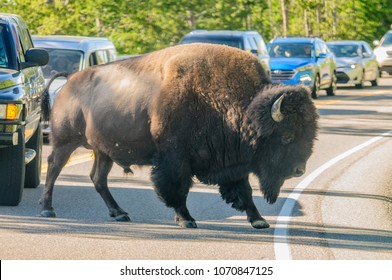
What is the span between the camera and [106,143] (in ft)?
37.6

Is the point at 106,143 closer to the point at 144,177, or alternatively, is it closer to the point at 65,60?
the point at 144,177

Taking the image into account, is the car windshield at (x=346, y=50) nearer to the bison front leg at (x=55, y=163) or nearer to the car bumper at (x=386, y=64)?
the car bumper at (x=386, y=64)

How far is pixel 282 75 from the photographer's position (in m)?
32.5

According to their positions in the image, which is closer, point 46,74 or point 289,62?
point 46,74

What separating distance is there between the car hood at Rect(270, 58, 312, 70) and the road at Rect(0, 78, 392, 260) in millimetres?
15782

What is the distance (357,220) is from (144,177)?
4261 millimetres

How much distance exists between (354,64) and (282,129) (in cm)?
2945

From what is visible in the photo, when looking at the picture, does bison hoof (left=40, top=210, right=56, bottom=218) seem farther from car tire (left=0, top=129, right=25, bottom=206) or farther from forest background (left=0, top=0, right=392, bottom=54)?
forest background (left=0, top=0, right=392, bottom=54)

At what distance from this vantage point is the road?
946 centimetres

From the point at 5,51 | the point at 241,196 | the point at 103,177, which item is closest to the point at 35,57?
the point at 5,51

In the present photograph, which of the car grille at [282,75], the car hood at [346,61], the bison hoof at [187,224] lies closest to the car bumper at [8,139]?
the bison hoof at [187,224]

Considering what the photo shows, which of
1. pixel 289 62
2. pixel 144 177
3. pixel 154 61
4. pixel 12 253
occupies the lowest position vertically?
pixel 289 62

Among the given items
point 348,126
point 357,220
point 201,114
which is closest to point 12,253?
point 201,114

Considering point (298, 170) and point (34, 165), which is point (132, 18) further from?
point (298, 170)
